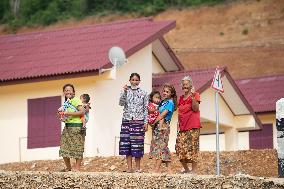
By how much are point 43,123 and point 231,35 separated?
47863 millimetres

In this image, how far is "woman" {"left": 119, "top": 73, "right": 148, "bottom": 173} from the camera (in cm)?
1467

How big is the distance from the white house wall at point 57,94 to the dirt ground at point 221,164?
3.52 metres

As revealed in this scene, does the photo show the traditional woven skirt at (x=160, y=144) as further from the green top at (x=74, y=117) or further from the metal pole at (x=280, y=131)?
the metal pole at (x=280, y=131)

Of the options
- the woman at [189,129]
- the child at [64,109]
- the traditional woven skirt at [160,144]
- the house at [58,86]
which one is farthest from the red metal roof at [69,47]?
the woman at [189,129]

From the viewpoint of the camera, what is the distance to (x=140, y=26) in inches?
1013

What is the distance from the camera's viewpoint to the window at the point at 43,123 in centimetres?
2383

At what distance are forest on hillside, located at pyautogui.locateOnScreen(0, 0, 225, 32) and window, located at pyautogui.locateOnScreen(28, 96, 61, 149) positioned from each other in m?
49.4

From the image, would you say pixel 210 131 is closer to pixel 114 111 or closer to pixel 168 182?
pixel 114 111

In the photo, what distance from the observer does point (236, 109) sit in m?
28.9

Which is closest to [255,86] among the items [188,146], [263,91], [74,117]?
[263,91]

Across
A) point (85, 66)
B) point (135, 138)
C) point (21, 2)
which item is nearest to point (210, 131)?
point (85, 66)

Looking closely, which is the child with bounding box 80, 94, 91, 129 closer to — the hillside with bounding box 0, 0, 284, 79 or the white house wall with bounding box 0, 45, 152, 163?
the white house wall with bounding box 0, 45, 152, 163

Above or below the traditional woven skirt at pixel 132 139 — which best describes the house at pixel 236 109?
above

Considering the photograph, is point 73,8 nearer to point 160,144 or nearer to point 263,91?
point 263,91
